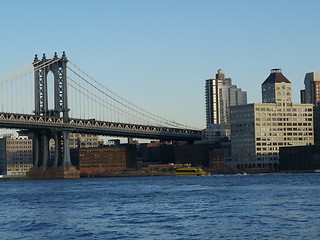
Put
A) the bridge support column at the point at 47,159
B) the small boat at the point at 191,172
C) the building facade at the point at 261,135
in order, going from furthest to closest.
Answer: the building facade at the point at 261,135 < the small boat at the point at 191,172 < the bridge support column at the point at 47,159

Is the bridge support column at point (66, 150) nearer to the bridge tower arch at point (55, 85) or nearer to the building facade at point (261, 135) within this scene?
the bridge tower arch at point (55, 85)

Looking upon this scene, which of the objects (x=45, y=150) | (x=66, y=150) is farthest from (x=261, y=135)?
(x=45, y=150)

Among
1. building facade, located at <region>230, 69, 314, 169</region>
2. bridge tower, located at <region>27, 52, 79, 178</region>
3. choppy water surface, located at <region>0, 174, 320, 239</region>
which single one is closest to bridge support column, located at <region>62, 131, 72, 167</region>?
bridge tower, located at <region>27, 52, 79, 178</region>

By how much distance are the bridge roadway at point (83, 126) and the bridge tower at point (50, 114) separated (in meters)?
1.57

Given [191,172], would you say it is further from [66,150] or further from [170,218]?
[170,218]

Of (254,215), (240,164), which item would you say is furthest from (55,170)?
(254,215)

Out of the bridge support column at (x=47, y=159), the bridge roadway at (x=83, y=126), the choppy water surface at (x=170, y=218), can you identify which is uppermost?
the bridge roadway at (x=83, y=126)

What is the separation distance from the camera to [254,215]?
54.6 meters

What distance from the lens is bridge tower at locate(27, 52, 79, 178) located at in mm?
169000

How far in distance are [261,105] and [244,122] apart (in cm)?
607

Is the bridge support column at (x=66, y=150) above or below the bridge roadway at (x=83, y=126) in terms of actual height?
below

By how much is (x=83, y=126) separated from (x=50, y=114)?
7.71 metres

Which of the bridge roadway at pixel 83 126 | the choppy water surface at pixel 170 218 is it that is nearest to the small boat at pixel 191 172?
the bridge roadway at pixel 83 126

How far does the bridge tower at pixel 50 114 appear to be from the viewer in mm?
169000
